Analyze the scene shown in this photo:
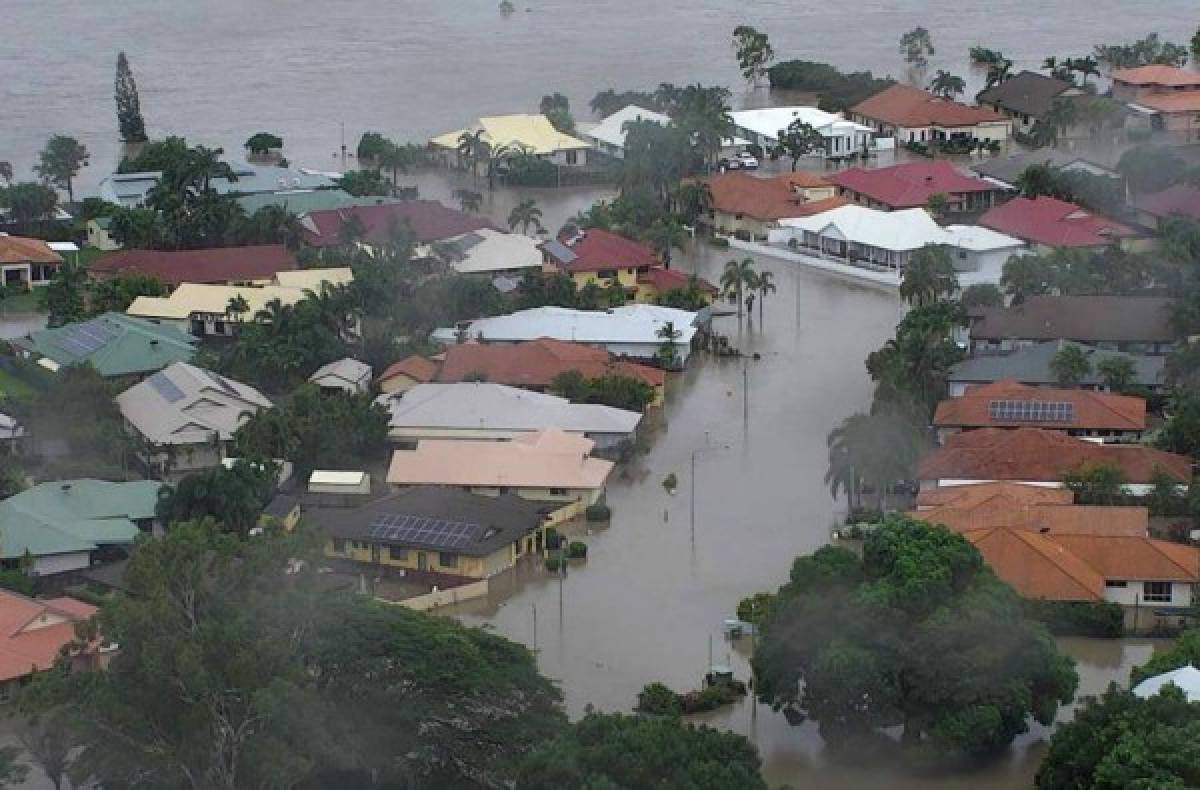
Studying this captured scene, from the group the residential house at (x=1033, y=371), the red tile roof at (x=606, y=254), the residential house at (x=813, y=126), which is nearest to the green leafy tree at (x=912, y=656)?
the residential house at (x=1033, y=371)

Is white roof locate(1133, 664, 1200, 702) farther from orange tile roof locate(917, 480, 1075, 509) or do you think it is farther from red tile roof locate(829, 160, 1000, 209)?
red tile roof locate(829, 160, 1000, 209)

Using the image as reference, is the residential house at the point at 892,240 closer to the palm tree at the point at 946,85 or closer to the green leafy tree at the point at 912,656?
the palm tree at the point at 946,85

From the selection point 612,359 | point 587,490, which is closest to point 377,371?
point 612,359

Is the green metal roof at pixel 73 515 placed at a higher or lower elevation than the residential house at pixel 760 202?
higher

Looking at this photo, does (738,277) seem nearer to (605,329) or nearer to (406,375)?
(605,329)

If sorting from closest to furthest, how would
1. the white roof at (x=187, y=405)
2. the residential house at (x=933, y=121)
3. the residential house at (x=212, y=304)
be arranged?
1. the white roof at (x=187, y=405)
2. the residential house at (x=212, y=304)
3. the residential house at (x=933, y=121)

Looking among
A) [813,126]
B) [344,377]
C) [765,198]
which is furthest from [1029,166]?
[344,377]
